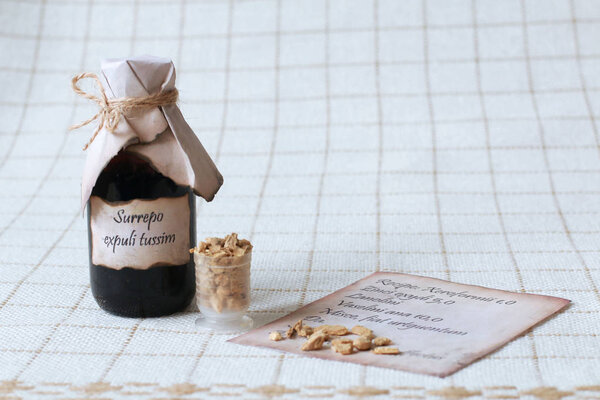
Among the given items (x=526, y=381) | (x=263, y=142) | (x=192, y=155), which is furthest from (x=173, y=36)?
(x=526, y=381)

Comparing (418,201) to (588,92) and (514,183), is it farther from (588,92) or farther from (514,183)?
(588,92)

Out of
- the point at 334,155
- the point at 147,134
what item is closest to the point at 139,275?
the point at 147,134

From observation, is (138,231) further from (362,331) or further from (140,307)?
(362,331)


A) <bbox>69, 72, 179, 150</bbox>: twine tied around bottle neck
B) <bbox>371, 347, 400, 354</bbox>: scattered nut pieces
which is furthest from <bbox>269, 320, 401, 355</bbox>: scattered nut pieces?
<bbox>69, 72, 179, 150</bbox>: twine tied around bottle neck

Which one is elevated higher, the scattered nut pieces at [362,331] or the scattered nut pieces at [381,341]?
the scattered nut pieces at [362,331]

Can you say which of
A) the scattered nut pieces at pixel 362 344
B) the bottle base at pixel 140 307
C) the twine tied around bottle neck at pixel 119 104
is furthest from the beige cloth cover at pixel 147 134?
the scattered nut pieces at pixel 362 344

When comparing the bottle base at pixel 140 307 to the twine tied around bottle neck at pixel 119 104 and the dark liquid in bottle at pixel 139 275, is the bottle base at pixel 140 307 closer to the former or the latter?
the dark liquid in bottle at pixel 139 275
